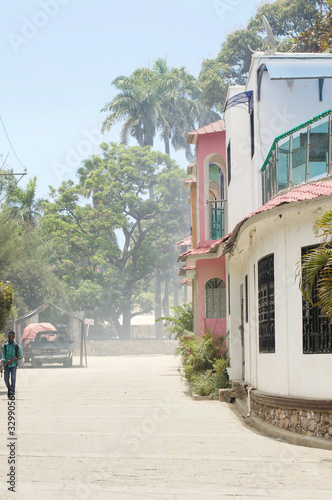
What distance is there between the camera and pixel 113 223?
6612 cm

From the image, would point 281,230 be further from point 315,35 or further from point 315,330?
point 315,35

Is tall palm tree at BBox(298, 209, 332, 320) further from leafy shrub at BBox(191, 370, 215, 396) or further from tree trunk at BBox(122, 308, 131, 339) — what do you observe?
tree trunk at BBox(122, 308, 131, 339)

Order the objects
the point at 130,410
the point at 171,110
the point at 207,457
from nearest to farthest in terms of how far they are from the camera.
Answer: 1. the point at 207,457
2. the point at 130,410
3. the point at 171,110

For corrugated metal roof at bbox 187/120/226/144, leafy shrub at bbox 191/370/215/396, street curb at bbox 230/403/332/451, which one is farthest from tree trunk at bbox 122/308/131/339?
street curb at bbox 230/403/332/451

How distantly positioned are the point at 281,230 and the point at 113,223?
5428 centimetres

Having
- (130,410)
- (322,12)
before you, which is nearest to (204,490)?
(130,410)

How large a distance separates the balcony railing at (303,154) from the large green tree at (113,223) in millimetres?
50888

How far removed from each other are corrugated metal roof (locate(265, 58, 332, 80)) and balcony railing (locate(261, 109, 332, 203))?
12.2 ft

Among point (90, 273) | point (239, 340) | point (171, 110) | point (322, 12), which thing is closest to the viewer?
point (239, 340)

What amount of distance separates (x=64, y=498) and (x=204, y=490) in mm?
1447

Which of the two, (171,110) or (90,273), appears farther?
(171,110)

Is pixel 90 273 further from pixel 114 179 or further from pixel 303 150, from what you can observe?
pixel 303 150

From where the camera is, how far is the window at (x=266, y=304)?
12898 millimetres

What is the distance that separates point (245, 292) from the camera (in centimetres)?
1733
